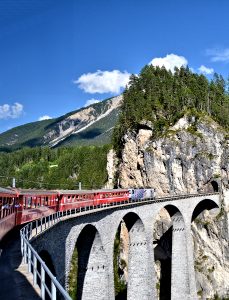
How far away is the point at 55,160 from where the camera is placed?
189 metres

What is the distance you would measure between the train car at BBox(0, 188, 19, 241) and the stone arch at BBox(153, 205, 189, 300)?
29885mm

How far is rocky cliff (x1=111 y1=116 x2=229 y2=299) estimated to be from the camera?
57.1 metres

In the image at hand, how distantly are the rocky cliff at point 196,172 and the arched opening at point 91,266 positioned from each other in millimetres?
28016

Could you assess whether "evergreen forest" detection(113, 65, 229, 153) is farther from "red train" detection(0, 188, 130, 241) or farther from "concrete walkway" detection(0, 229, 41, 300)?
"concrete walkway" detection(0, 229, 41, 300)

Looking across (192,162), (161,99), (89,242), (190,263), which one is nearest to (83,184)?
(161,99)

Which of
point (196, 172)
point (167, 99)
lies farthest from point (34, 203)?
point (167, 99)

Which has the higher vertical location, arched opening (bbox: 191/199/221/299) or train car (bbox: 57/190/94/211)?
train car (bbox: 57/190/94/211)

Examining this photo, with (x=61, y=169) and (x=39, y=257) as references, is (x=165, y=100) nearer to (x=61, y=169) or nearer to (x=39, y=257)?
(x=39, y=257)

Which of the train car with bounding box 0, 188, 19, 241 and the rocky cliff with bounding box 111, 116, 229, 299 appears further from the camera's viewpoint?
the rocky cliff with bounding box 111, 116, 229, 299

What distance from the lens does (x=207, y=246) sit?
193 feet

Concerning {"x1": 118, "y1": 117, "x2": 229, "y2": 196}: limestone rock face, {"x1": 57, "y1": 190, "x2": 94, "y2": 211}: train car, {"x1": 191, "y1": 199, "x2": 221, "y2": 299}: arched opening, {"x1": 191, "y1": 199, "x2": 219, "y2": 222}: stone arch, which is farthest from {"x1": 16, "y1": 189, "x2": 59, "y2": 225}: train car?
{"x1": 118, "y1": 117, "x2": 229, "y2": 196}: limestone rock face

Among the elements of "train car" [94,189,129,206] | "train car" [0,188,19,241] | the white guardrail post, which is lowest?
the white guardrail post

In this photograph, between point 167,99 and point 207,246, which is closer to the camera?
point 207,246

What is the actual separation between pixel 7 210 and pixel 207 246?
46413 millimetres
